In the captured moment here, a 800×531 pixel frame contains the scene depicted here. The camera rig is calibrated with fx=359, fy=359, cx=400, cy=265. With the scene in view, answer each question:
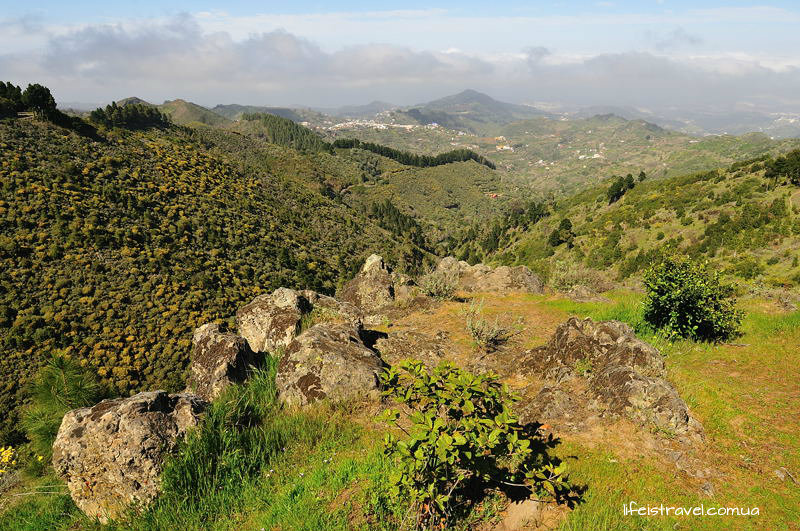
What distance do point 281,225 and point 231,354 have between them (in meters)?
67.3

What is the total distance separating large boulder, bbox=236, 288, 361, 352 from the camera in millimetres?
12984

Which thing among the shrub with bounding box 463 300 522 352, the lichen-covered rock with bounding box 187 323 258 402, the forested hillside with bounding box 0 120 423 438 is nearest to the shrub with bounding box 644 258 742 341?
the shrub with bounding box 463 300 522 352

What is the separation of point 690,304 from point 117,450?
50.3ft

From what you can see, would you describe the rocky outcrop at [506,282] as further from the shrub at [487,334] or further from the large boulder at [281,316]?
the large boulder at [281,316]

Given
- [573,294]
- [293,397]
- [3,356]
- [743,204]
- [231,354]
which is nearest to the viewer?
[293,397]

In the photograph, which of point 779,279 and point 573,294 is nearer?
point 573,294

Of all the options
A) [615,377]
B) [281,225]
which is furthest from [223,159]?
[615,377]

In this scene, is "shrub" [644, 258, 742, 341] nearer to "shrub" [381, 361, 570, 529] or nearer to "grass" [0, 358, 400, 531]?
"shrub" [381, 361, 570, 529]

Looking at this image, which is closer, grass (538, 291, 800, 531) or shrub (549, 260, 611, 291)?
grass (538, 291, 800, 531)

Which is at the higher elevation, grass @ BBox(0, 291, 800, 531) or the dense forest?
the dense forest

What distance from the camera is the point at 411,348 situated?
1266 centimetres

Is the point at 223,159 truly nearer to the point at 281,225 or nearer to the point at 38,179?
the point at 281,225

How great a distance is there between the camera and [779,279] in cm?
2903

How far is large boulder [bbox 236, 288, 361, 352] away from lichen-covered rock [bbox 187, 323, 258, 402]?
1777mm
